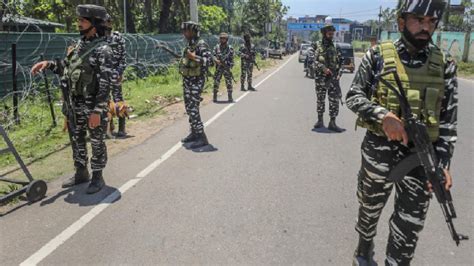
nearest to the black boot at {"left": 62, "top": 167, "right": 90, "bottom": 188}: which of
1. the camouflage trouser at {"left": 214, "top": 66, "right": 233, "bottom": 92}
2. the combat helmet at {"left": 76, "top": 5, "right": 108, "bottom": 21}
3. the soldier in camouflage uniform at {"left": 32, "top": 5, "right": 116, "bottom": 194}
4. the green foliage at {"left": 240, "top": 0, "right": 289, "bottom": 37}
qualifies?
the soldier in camouflage uniform at {"left": 32, "top": 5, "right": 116, "bottom": 194}

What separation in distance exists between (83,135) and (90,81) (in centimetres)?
71

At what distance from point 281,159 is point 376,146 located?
3.58m

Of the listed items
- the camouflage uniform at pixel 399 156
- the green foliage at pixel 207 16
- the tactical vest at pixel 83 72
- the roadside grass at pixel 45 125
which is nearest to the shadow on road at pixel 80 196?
the roadside grass at pixel 45 125

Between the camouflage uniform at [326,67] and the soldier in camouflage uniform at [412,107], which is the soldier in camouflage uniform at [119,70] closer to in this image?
the camouflage uniform at [326,67]

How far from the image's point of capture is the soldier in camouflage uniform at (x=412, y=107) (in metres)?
2.61

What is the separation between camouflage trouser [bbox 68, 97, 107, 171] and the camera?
491cm

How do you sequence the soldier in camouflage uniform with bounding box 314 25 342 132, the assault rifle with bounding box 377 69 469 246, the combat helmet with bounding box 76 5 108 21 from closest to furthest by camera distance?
the assault rifle with bounding box 377 69 469 246 → the combat helmet with bounding box 76 5 108 21 → the soldier in camouflage uniform with bounding box 314 25 342 132

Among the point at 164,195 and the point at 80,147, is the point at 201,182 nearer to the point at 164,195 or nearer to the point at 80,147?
the point at 164,195

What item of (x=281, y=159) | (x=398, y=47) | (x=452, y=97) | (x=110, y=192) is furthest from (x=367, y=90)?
(x=281, y=159)

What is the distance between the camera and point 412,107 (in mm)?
2625

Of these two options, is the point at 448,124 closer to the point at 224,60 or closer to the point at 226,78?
the point at 224,60

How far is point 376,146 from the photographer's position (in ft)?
9.37

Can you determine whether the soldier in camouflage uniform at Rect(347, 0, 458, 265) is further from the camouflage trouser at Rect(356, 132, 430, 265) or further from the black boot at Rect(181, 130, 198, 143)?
the black boot at Rect(181, 130, 198, 143)

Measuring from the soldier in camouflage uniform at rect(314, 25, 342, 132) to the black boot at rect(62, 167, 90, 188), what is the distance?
4518 millimetres
